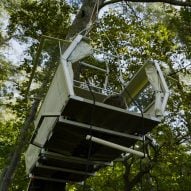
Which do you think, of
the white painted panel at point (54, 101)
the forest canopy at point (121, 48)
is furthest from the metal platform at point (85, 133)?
the forest canopy at point (121, 48)

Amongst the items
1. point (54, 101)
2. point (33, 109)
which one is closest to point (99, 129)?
point (54, 101)

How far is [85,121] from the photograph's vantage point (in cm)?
480

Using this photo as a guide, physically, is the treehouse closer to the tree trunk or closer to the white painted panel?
the white painted panel

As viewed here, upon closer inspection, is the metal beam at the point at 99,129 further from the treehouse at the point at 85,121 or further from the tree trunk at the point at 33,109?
the tree trunk at the point at 33,109

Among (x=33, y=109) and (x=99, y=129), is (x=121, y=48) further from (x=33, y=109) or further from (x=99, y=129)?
(x=99, y=129)

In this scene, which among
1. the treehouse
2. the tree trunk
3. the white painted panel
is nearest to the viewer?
the treehouse

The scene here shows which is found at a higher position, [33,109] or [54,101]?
[33,109]

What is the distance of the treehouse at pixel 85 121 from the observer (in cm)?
461

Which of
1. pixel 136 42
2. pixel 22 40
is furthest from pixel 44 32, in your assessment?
pixel 22 40

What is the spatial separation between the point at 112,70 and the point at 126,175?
20.4ft

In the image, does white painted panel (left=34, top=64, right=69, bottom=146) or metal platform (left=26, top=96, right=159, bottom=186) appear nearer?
metal platform (left=26, top=96, right=159, bottom=186)

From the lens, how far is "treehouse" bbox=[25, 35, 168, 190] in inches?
181

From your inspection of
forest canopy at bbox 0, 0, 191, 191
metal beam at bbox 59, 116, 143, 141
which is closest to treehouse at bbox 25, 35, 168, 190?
metal beam at bbox 59, 116, 143, 141

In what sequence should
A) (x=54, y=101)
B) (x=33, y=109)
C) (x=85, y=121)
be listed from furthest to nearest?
(x=33, y=109)
(x=54, y=101)
(x=85, y=121)
